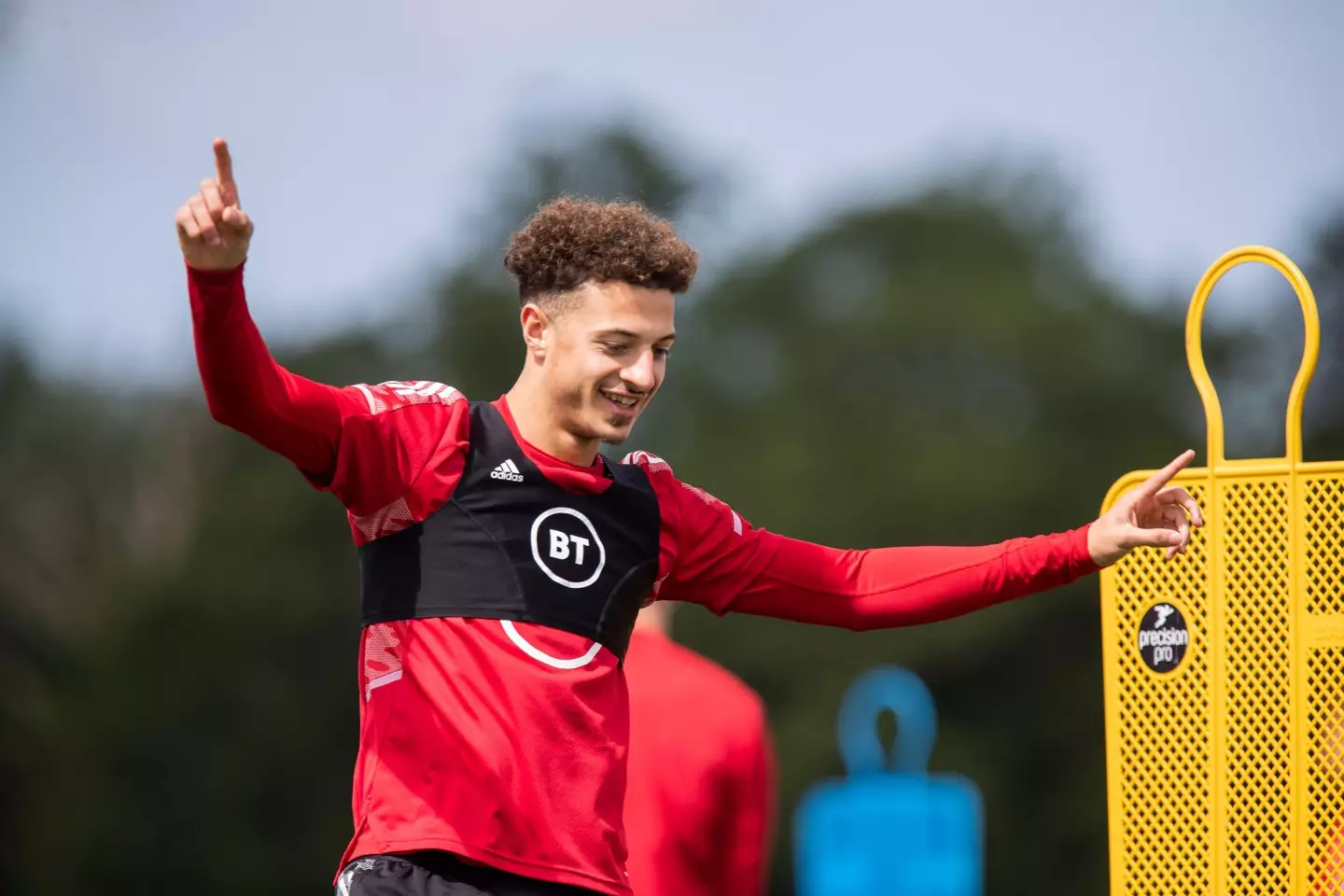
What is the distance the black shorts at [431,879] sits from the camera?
3287 millimetres

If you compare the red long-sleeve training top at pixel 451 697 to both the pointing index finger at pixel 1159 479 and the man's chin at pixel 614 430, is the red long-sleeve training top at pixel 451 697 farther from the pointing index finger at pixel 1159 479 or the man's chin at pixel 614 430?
the pointing index finger at pixel 1159 479

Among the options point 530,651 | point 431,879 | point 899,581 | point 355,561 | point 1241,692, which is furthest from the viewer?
point 355,561

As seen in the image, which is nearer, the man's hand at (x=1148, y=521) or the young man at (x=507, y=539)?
the young man at (x=507, y=539)

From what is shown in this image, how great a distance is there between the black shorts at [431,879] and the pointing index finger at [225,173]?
132cm

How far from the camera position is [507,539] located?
11.5 ft

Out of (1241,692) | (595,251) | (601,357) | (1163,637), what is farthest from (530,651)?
(1241,692)

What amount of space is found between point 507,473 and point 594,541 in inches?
9.9

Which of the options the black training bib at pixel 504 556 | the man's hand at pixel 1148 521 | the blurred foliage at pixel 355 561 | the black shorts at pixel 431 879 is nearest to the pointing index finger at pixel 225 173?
the black training bib at pixel 504 556

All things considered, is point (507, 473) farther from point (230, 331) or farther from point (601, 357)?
A: point (230, 331)

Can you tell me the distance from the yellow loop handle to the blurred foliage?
1859cm

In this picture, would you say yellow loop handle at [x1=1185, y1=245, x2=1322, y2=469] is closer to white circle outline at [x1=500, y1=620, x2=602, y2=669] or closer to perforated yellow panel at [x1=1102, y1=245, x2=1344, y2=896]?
perforated yellow panel at [x1=1102, y1=245, x2=1344, y2=896]

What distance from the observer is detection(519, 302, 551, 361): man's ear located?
3.70 meters

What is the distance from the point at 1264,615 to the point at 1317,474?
0.38 meters

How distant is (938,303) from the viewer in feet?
108
